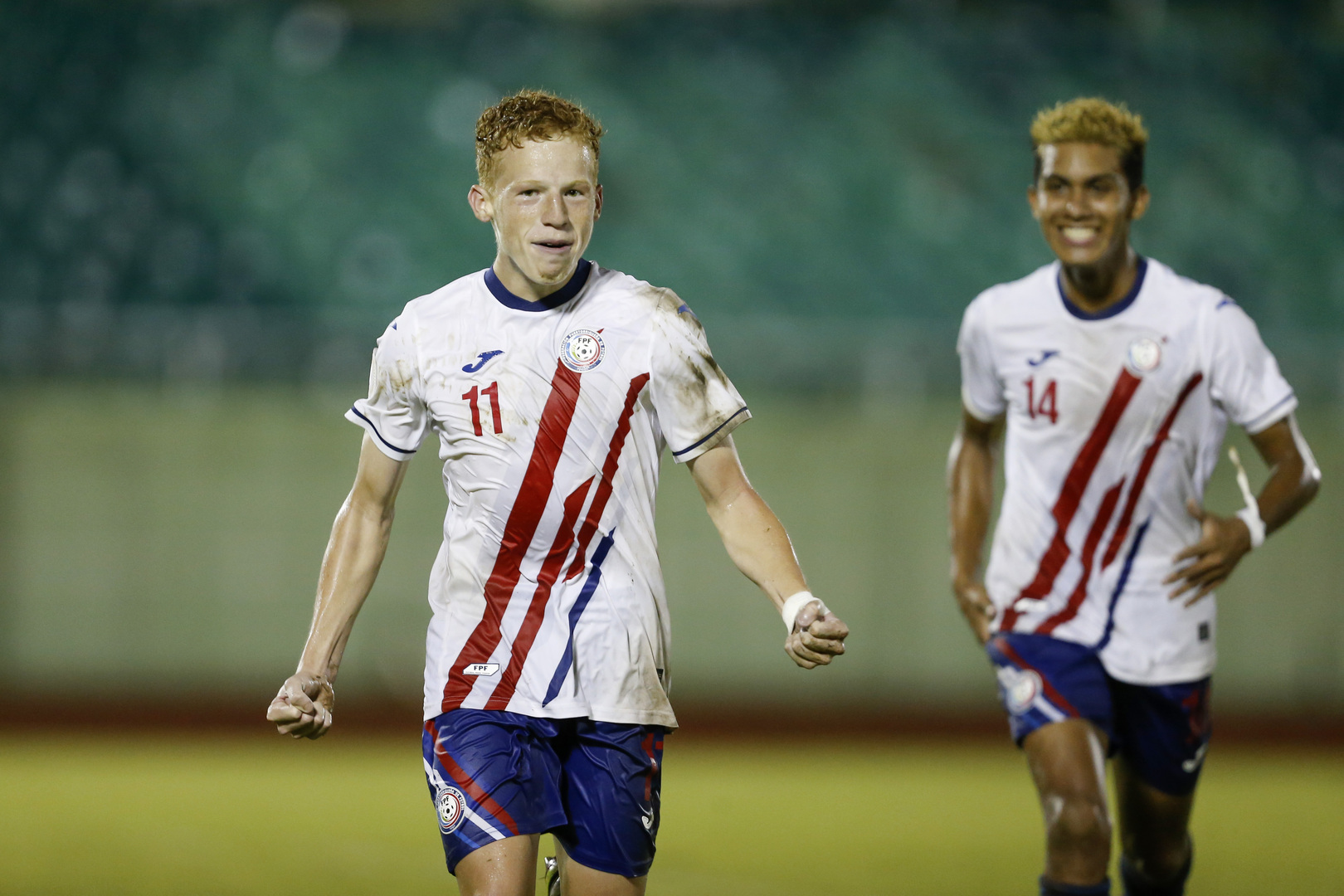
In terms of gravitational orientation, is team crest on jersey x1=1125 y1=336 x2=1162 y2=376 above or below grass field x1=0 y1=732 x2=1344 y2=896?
above

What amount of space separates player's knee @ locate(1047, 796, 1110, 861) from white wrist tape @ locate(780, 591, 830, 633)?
1.51 m

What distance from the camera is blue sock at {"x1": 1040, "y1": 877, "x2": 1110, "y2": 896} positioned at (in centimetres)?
424

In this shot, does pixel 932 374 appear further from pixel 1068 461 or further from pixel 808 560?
pixel 1068 461

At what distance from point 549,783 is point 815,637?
80cm

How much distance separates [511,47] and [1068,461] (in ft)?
37.9

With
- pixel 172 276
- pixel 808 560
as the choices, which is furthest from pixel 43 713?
pixel 808 560

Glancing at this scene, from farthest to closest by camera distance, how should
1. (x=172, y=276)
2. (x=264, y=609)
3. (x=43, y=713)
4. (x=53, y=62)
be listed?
(x=53, y=62) < (x=172, y=276) < (x=264, y=609) < (x=43, y=713)

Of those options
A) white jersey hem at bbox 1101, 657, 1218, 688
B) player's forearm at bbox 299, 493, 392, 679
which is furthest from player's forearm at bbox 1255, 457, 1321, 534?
player's forearm at bbox 299, 493, 392, 679

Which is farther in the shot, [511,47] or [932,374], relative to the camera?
[511,47]

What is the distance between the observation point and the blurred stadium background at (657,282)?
36.6ft

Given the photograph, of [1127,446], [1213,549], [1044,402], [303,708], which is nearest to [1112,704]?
[1213,549]

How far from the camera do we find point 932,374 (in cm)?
1130

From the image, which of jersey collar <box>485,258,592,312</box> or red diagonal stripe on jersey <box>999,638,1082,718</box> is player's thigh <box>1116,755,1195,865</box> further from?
jersey collar <box>485,258,592,312</box>

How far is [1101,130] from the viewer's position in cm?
464
